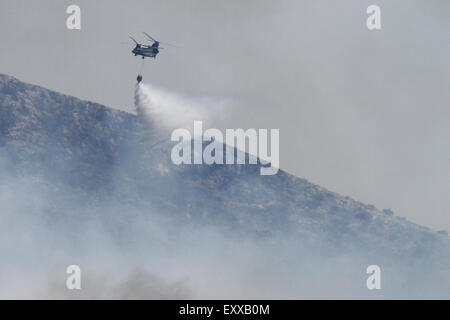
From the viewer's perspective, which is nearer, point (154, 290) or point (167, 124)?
point (167, 124)
